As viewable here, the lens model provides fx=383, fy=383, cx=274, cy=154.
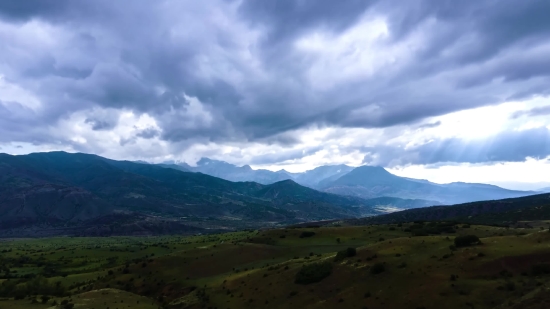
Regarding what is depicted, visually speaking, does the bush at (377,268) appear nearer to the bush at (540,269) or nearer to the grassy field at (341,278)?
the grassy field at (341,278)

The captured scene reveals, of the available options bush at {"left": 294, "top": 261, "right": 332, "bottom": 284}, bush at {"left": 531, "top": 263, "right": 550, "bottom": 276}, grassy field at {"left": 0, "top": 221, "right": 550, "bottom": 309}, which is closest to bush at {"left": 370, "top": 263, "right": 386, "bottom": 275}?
grassy field at {"left": 0, "top": 221, "right": 550, "bottom": 309}

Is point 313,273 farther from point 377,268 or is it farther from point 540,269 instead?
point 540,269

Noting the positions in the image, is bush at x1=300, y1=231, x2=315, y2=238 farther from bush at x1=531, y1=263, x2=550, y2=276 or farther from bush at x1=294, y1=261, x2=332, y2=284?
bush at x1=531, y1=263, x2=550, y2=276

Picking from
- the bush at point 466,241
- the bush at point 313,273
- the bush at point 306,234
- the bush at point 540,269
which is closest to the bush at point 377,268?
the bush at point 313,273

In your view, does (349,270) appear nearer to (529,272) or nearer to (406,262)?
(406,262)

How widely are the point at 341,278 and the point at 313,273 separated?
16.3 ft

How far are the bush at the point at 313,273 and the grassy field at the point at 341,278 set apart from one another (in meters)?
0.32

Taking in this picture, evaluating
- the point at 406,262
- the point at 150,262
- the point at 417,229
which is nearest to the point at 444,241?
the point at 406,262

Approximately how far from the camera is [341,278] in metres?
53.4

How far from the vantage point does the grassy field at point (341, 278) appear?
1599 inches

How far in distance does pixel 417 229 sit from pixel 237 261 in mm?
48601

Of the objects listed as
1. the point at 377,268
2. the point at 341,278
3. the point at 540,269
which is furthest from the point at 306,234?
the point at 540,269

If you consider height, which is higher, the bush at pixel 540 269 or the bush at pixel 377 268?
the bush at pixel 540 269

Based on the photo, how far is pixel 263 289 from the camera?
190ft
